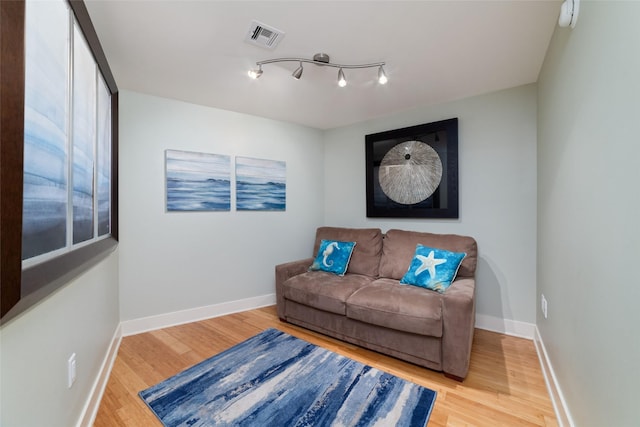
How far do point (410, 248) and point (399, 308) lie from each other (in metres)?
0.88

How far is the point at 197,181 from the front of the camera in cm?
302

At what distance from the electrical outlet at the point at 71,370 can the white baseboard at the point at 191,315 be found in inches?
58.0

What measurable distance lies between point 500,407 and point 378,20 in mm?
2427

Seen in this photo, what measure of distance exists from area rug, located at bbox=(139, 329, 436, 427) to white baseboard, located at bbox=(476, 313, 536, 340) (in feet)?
4.30

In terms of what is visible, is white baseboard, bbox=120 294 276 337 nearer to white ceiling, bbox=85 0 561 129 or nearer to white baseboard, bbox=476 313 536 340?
white ceiling, bbox=85 0 561 129

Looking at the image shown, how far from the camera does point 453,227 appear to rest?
297 cm

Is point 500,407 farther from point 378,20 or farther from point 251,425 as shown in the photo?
point 378,20

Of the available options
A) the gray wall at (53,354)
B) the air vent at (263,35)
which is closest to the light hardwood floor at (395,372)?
the gray wall at (53,354)

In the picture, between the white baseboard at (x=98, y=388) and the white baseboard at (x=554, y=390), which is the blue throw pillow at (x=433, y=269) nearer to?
the white baseboard at (x=554, y=390)

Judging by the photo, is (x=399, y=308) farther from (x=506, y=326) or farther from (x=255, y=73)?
(x=255, y=73)

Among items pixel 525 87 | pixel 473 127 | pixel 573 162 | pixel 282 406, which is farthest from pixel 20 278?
pixel 525 87

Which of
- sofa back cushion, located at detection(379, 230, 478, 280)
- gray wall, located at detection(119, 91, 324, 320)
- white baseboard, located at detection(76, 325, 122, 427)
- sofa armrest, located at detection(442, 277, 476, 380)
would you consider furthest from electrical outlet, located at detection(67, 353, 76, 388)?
sofa back cushion, located at detection(379, 230, 478, 280)

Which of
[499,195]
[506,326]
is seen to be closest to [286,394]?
[506,326]

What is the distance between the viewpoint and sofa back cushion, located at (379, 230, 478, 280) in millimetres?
2600
